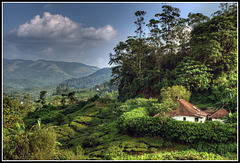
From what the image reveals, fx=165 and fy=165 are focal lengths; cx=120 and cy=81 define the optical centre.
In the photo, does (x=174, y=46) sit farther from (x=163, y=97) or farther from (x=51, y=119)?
(x=51, y=119)

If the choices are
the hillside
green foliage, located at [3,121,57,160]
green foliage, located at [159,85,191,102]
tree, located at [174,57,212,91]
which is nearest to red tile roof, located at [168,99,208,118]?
green foliage, located at [159,85,191,102]

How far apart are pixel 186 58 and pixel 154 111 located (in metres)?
10.4

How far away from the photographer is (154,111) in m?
12.6

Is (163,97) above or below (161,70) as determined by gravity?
below

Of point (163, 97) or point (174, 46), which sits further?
point (174, 46)

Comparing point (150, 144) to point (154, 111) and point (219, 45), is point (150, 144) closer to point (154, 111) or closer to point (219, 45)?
point (154, 111)

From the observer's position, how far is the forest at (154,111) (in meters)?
6.42

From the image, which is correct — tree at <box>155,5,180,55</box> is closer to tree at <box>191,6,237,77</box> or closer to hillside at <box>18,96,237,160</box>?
tree at <box>191,6,237,77</box>

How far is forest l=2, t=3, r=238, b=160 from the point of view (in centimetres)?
→ 642

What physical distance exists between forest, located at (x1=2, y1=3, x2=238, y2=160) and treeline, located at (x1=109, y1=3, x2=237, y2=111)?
0.31 feet

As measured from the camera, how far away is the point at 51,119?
19516 mm

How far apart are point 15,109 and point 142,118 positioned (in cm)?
660

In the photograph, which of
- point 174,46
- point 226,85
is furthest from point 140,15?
point 226,85

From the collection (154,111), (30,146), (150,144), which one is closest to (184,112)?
(154,111)
